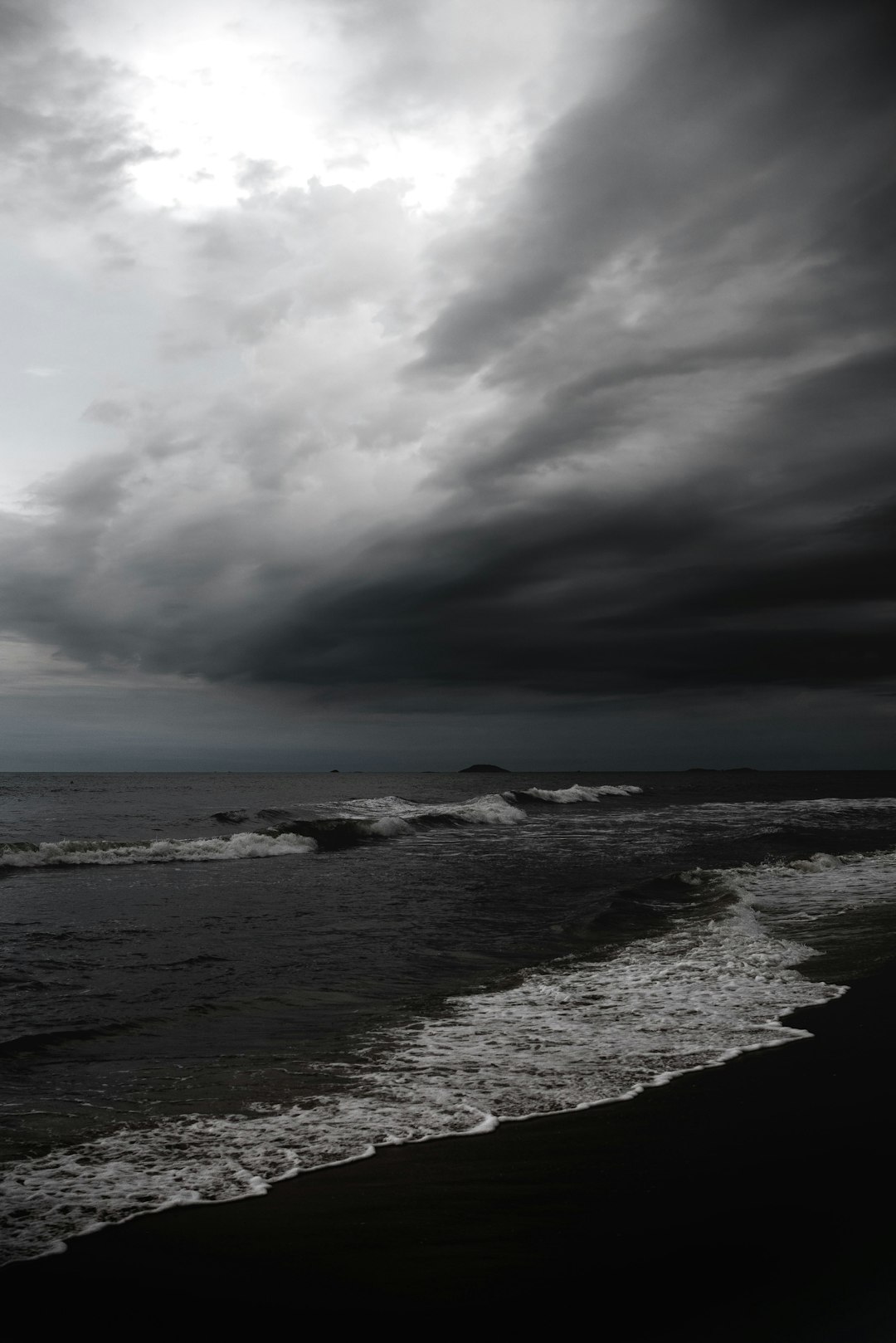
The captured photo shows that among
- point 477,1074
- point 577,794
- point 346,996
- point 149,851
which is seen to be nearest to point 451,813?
point 149,851

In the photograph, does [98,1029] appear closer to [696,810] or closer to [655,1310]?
[655,1310]

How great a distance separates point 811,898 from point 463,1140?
42.1 ft

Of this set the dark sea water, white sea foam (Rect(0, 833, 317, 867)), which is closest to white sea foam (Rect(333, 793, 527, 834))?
white sea foam (Rect(0, 833, 317, 867))

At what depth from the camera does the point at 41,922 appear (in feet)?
43.8

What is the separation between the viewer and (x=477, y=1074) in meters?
6.11

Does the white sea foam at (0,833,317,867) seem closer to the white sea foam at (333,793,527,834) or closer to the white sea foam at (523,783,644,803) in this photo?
the white sea foam at (333,793,527,834)

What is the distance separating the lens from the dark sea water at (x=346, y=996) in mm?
4949

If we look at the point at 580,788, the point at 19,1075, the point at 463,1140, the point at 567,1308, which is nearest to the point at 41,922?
the point at 19,1075

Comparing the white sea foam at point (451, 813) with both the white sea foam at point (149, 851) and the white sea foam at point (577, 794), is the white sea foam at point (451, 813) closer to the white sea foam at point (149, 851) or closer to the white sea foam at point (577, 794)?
the white sea foam at point (149, 851)

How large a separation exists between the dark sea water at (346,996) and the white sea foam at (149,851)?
159 mm

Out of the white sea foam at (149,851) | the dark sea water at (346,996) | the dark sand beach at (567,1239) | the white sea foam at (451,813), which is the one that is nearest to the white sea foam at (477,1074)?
the dark sea water at (346,996)

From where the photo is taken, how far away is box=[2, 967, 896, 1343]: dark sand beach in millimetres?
3191

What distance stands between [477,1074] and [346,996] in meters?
3.04

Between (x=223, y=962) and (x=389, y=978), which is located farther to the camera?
(x=223, y=962)
